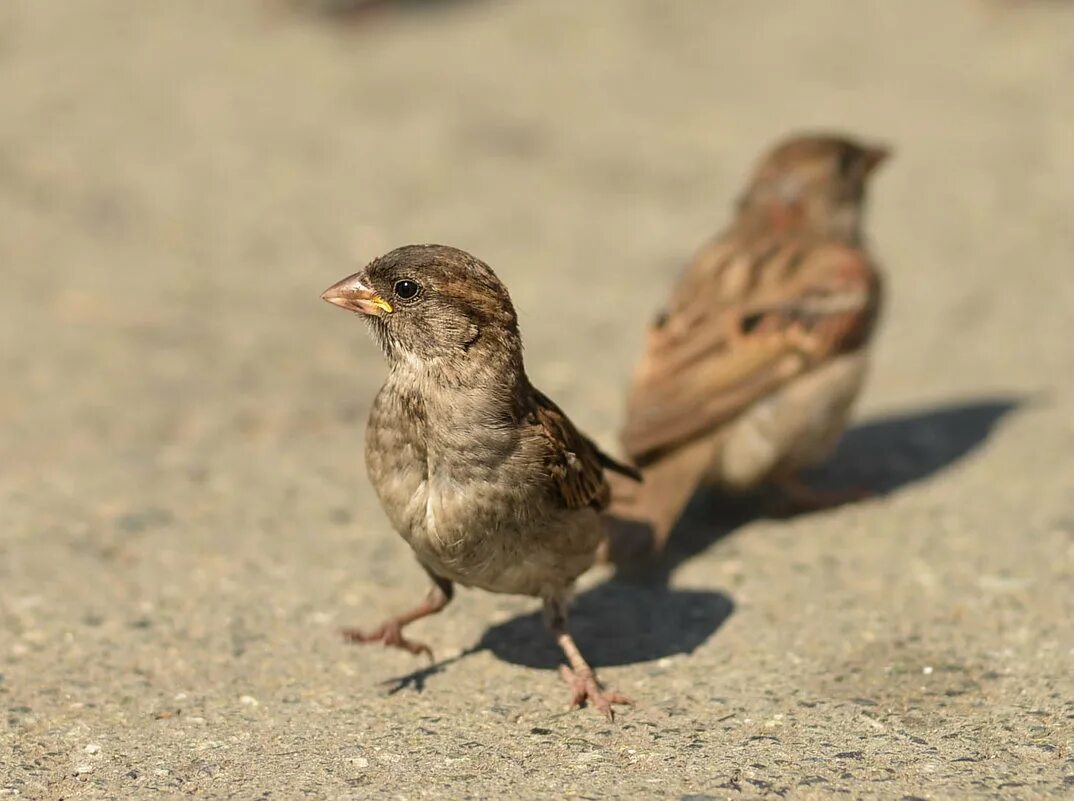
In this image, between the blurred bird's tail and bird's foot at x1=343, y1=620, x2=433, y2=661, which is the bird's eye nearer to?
bird's foot at x1=343, y1=620, x2=433, y2=661

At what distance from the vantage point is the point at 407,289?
447 centimetres

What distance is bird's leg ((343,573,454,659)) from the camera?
5.11 meters

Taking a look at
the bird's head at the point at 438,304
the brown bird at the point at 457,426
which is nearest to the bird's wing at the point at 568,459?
the brown bird at the point at 457,426

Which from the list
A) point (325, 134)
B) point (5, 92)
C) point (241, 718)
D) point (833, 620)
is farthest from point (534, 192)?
point (241, 718)

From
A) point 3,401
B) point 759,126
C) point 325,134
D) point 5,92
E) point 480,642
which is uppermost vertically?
point 5,92

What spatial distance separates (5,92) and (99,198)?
202cm

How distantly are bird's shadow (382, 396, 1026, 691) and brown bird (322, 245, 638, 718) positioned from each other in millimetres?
771

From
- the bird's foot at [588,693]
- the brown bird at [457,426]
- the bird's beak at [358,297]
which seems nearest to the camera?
the brown bird at [457,426]

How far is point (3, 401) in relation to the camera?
24.1 feet

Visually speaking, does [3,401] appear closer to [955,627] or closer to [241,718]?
[241,718]

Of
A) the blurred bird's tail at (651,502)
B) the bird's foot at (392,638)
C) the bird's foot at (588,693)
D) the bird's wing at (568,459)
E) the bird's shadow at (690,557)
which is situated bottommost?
the bird's foot at (588,693)

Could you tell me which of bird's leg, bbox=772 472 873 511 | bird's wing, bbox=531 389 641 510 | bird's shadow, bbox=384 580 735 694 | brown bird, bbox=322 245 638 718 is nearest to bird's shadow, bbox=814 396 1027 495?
bird's leg, bbox=772 472 873 511

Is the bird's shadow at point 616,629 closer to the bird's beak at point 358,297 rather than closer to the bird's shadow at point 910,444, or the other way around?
the bird's beak at point 358,297

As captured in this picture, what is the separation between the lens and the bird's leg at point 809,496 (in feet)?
21.4
